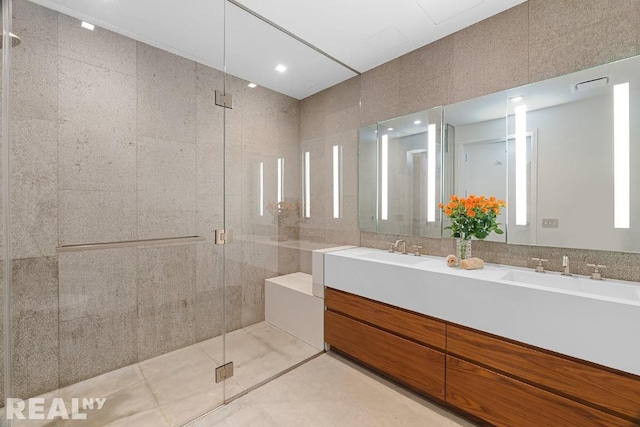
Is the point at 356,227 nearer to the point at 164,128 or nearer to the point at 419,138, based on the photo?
the point at 419,138

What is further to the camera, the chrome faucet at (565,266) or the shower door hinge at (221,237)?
the shower door hinge at (221,237)

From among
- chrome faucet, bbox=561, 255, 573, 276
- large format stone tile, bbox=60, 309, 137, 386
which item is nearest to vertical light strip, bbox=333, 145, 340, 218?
chrome faucet, bbox=561, 255, 573, 276

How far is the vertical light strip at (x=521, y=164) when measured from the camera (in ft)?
6.10

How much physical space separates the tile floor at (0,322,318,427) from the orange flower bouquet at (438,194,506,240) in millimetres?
1654

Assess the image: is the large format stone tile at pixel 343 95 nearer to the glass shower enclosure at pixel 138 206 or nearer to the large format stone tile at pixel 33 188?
the glass shower enclosure at pixel 138 206

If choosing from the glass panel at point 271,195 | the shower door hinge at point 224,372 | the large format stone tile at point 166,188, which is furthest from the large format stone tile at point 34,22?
the shower door hinge at point 224,372

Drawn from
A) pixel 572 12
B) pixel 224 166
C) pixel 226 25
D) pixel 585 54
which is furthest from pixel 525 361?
pixel 226 25

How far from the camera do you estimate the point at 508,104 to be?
1.91m

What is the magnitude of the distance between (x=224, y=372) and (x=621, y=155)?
2.76 m

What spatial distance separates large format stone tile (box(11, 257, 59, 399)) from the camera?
5.17 feet

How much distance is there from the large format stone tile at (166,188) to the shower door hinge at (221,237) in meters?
0.17

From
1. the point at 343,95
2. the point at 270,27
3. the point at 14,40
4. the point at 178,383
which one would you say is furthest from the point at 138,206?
the point at 343,95

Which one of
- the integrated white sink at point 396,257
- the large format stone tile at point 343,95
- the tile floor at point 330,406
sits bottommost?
the tile floor at point 330,406

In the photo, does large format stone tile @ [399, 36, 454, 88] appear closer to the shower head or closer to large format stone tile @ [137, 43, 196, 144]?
large format stone tile @ [137, 43, 196, 144]
